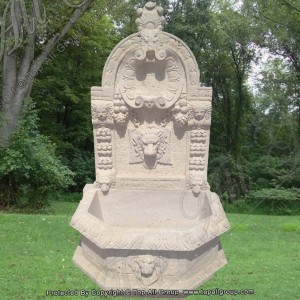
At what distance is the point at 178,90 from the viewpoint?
4457 millimetres

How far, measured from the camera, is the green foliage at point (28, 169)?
11125 mm

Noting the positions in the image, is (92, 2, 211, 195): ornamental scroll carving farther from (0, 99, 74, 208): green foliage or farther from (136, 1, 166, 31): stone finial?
(0, 99, 74, 208): green foliage

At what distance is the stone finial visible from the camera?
441 centimetres

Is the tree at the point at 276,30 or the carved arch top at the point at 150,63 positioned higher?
the tree at the point at 276,30

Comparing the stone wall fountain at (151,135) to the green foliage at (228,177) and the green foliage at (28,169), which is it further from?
the green foliage at (228,177)

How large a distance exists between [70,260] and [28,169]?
187 inches

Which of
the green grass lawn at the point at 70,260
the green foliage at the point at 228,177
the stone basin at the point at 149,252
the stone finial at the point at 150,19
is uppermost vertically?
the stone finial at the point at 150,19

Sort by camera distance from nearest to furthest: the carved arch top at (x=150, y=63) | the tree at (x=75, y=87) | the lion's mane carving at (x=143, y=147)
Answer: the carved arch top at (x=150, y=63) → the lion's mane carving at (x=143, y=147) → the tree at (x=75, y=87)

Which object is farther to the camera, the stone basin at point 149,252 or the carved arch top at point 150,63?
the carved arch top at point 150,63

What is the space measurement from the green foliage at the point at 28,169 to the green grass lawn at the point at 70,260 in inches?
62.5

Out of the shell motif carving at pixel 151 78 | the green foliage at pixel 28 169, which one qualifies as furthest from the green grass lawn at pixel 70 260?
the shell motif carving at pixel 151 78

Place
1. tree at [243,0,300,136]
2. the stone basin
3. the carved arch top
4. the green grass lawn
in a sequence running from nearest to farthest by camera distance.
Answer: the stone basin, the carved arch top, the green grass lawn, tree at [243,0,300,136]

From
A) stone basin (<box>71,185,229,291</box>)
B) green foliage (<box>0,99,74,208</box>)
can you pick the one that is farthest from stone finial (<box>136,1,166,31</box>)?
green foliage (<box>0,99,74,208</box>)

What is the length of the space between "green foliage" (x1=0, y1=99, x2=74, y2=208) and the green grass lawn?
1.59 m
